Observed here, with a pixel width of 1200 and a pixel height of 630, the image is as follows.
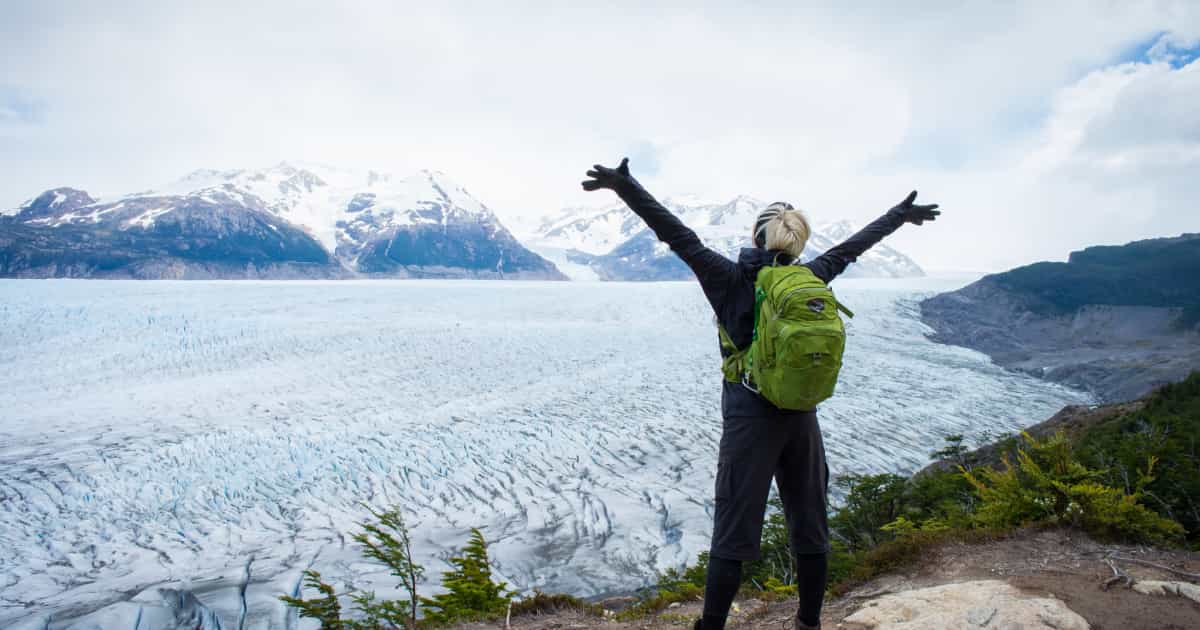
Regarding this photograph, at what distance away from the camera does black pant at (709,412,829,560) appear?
2.30 metres

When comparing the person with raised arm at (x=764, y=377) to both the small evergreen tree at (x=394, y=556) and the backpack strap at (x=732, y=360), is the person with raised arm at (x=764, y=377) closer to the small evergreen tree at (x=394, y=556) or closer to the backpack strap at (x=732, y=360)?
the backpack strap at (x=732, y=360)

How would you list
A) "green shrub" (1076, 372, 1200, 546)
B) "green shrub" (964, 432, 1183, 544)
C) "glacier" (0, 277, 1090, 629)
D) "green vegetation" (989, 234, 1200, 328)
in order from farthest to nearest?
1. "green vegetation" (989, 234, 1200, 328)
2. "glacier" (0, 277, 1090, 629)
3. "green shrub" (1076, 372, 1200, 546)
4. "green shrub" (964, 432, 1183, 544)

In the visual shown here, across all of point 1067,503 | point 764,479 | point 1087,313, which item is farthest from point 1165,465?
point 1087,313

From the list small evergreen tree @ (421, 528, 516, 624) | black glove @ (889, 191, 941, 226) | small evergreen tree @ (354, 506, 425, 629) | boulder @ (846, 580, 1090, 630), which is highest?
black glove @ (889, 191, 941, 226)

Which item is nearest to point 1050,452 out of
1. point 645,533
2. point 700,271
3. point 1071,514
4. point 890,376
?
point 1071,514

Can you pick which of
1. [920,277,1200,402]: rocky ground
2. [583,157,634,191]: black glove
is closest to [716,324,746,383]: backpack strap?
[583,157,634,191]: black glove

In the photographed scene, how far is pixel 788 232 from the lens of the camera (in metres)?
2.40

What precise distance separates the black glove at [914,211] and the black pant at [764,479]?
5.17 feet

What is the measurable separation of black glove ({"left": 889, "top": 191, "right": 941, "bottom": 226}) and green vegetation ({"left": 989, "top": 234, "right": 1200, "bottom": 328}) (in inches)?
2260

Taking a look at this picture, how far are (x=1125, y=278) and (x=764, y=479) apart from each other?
6785 centimetres

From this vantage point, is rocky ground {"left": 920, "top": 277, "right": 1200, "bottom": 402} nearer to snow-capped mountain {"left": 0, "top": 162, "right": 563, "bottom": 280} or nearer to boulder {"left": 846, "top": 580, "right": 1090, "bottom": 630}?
boulder {"left": 846, "top": 580, "right": 1090, "bottom": 630}

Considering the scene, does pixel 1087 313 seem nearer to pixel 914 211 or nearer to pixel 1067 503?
pixel 1067 503

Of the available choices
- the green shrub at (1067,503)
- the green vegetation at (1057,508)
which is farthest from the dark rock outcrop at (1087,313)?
the green shrub at (1067,503)

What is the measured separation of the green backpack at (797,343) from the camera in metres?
2.11
